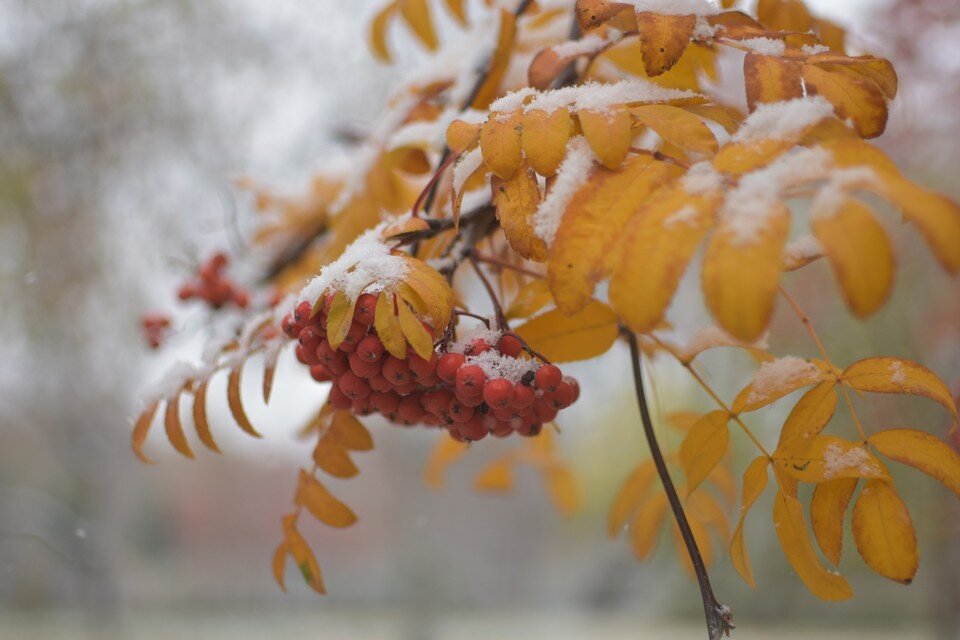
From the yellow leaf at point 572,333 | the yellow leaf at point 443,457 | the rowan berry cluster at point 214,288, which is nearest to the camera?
the yellow leaf at point 572,333

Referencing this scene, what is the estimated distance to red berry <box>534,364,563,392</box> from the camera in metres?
0.36

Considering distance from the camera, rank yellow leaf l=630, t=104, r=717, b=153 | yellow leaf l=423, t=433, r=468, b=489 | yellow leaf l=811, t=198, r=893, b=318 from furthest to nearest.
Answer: yellow leaf l=423, t=433, r=468, b=489 → yellow leaf l=630, t=104, r=717, b=153 → yellow leaf l=811, t=198, r=893, b=318

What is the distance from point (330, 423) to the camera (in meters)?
0.44

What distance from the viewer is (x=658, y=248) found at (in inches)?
9.6

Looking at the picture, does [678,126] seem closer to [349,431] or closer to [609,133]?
[609,133]

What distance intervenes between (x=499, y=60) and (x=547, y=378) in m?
0.26

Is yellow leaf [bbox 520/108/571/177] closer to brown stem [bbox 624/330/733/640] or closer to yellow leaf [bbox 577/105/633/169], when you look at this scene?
yellow leaf [bbox 577/105/633/169]

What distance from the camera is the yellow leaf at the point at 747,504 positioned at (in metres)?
0.36

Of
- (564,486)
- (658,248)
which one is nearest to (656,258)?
(658,248)

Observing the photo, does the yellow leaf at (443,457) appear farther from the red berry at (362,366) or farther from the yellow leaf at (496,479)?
the red berry at (362,366)

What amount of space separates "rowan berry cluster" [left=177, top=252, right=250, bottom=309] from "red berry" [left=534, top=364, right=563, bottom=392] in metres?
0.56

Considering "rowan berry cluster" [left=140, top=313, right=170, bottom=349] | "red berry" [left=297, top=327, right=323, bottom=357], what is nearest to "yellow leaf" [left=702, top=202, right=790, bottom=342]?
"red berry" [left=297, top=327, right=323, bottom=357]

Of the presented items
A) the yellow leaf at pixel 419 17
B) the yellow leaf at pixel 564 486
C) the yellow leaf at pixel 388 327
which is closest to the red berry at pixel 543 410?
the yellow leaf at pixel 388 327

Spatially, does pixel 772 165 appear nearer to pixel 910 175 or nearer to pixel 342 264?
pixel 342 264
